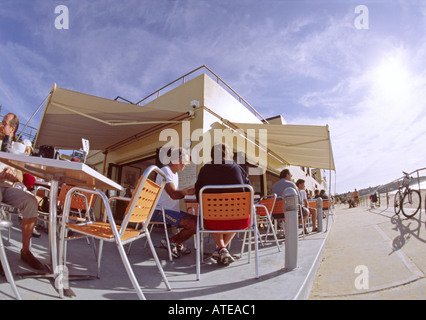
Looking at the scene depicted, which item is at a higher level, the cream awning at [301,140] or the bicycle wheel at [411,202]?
the cream awning at [301,140]

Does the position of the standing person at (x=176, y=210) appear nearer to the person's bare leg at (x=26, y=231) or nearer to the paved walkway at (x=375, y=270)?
the person's bare leg at (x=26, y=231)

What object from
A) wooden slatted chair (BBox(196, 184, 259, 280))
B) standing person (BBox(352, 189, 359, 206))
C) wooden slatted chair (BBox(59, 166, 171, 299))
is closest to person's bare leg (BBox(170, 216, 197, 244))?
wooden slatted chair (BBox(196, 184, 259, 280))

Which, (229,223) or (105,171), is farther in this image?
(105,171)

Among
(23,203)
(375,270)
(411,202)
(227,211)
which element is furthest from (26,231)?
(411,202)

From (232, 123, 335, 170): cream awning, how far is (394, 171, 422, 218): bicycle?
162 centimetres

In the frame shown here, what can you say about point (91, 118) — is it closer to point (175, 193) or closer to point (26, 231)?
point (175, 193)

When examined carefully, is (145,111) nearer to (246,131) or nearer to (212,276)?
(246,131)

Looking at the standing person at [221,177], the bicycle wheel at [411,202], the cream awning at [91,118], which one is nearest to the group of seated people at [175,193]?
the standing person at [221,177]

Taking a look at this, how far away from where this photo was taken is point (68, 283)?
1670mm

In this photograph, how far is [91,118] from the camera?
5266 millimetres

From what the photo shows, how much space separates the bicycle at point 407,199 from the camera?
487 cm
